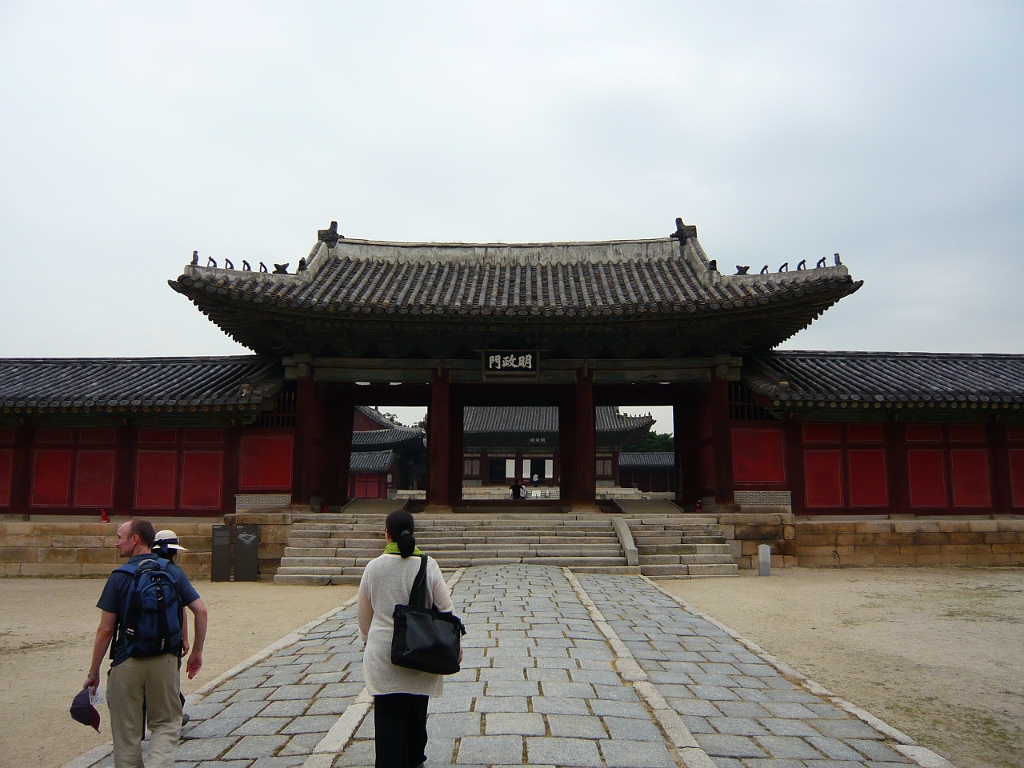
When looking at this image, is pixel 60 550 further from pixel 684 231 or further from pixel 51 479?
pixel 684 231

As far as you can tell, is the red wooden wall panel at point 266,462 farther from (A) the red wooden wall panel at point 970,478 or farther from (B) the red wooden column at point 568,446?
(A) the red wooden wall panel at point 970,478

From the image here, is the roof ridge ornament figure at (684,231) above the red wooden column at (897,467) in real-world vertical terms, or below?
above

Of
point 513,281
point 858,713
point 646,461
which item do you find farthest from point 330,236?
point 646,461

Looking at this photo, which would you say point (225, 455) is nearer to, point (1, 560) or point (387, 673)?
point (1, 560)

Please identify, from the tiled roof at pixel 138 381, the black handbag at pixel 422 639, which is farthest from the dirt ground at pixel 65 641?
the tiled roof at pixel 138 381

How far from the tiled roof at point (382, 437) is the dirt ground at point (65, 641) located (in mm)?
22789

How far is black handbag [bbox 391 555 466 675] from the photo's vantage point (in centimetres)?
354

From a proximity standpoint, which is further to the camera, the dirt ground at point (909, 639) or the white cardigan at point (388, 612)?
the dirt ground at point (909, 639)

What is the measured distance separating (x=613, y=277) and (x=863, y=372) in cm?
651

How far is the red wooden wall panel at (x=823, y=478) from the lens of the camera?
15.5 meters

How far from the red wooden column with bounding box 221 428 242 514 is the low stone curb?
1126 cm

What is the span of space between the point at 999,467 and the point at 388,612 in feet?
55.6

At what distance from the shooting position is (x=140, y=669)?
153 inches

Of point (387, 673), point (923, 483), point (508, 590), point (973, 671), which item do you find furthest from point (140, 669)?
point (923, 483)
